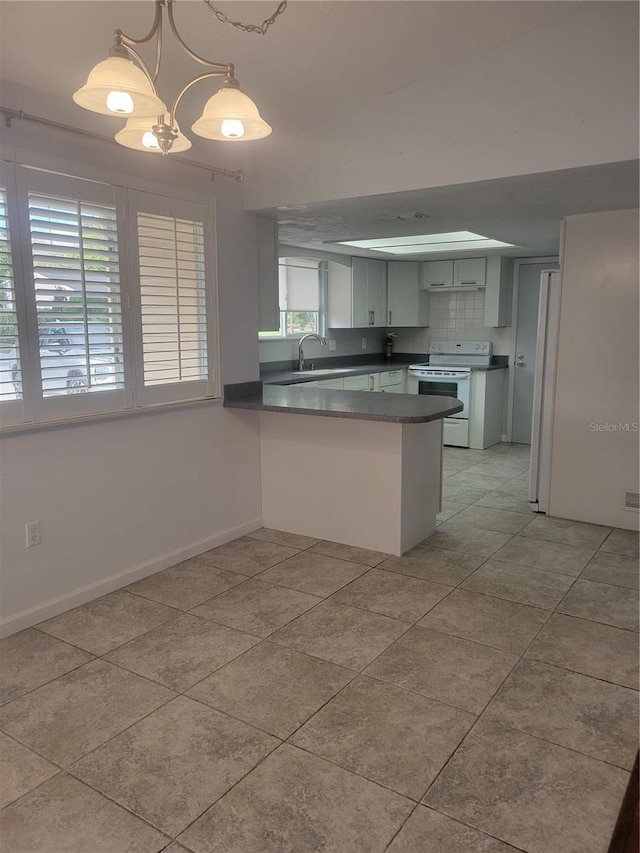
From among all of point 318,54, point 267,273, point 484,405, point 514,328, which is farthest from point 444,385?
point 318,54

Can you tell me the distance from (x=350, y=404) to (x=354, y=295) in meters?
3.28

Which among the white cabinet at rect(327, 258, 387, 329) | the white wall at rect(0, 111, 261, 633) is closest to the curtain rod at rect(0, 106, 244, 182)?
the white wall at rect(0, 111, 261, 633)

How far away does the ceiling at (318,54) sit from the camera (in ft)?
8.11

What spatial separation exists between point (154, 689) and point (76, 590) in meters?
0.95

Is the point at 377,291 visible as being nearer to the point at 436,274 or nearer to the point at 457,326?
the point at 436,274

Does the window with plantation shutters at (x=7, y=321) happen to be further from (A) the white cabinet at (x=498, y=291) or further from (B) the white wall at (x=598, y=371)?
(A) the white cabinet at (x=498, y=291)

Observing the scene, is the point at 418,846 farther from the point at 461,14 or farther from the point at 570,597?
the point at 461,14

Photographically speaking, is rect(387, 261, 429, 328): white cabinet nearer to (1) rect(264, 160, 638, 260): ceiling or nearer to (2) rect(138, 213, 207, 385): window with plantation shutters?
(1) rect(264, 160, 638, 260): ceiling

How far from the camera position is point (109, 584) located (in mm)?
3268

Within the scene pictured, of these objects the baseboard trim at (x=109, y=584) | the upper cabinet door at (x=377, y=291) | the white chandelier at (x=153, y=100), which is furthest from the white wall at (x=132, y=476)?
the upper cabinet door at (x=377, y=291)

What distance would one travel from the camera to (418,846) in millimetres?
1676

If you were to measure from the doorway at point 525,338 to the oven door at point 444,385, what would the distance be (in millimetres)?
712

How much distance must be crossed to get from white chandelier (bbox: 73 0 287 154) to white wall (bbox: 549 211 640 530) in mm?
2942

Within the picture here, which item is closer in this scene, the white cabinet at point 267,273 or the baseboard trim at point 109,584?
the baseboard trim at point 109,584
